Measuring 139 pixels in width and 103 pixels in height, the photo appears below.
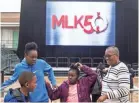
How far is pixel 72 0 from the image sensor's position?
24.4 m

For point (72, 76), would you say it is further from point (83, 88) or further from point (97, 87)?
point (97, 87)

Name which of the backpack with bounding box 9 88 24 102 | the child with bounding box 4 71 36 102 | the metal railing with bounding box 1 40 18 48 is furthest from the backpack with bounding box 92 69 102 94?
the metal railing with bounding box 1 40 18 48

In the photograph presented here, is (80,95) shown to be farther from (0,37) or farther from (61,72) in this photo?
(0,37)

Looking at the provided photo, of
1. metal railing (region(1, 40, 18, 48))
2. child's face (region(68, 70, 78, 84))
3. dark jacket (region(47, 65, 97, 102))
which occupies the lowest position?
dark jacket (region(47, 65, 97, 102))

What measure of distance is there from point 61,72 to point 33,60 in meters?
18.3

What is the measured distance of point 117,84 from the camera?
13.9ft

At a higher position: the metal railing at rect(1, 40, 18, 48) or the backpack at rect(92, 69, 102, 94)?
the metal railing at rect(1, 40, 18, 48)

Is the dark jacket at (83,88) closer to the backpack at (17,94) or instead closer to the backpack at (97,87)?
the backpack at (97,87)

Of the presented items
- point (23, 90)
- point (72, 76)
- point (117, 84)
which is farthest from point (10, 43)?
point (23, 90)

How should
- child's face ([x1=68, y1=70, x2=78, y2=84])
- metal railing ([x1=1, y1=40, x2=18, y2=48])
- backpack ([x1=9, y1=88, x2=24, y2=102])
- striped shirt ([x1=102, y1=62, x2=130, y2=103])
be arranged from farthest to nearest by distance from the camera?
1. metal railing ([x1=1, y1=40, x2=18, y2=48])
2. child's face ([x1=68, y1=70, x2=78, y2=84])
3. striped shirt ([x1=102, y1=62, x2=130, y2=103])
4. backpack ([x1=9, y1=88, x2=24, y2=102])

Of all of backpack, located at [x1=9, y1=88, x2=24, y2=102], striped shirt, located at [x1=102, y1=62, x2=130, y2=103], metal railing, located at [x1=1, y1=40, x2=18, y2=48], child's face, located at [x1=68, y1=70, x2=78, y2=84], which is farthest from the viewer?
metal railing, located at [x1=1, y1=40, x2=18, y2=48]

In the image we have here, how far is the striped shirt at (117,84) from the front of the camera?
4.17 meters

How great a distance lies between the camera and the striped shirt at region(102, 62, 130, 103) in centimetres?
417

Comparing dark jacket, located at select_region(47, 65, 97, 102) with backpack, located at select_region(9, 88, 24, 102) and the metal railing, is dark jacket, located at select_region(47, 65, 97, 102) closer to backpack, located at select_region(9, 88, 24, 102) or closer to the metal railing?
backpack, located at select_region(9, 88, 24, 102)
